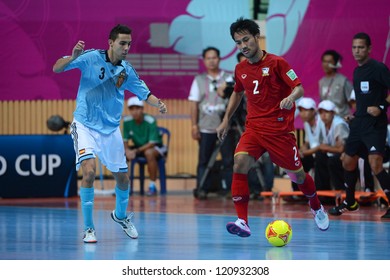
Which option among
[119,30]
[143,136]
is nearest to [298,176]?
[119,30]

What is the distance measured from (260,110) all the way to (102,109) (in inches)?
61.9

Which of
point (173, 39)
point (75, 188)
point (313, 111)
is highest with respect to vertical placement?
point (173, 39)

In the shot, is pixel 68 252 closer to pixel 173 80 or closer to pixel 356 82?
pixel 356 82

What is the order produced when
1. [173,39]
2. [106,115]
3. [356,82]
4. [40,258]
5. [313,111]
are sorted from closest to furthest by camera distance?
[40,258] → [106,115] → [356,82] → [313,111] → [173,39]

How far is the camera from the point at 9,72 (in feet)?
54.1

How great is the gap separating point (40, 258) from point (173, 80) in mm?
8967

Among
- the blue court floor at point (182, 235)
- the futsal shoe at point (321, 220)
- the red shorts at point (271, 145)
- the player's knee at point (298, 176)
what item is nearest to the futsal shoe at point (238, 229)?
the blue court floor at point (182, 235)

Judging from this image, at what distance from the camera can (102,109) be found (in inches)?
396

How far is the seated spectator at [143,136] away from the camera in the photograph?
17.3m

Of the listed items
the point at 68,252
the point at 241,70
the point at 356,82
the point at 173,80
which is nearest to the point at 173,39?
the point at 173,80

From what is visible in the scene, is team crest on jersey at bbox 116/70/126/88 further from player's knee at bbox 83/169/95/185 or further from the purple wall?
the purple wall

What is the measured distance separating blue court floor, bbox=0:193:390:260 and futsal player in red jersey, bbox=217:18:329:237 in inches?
28.4

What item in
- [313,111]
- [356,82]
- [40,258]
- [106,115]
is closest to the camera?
[40,258]

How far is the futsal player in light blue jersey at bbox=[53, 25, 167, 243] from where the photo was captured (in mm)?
9742
